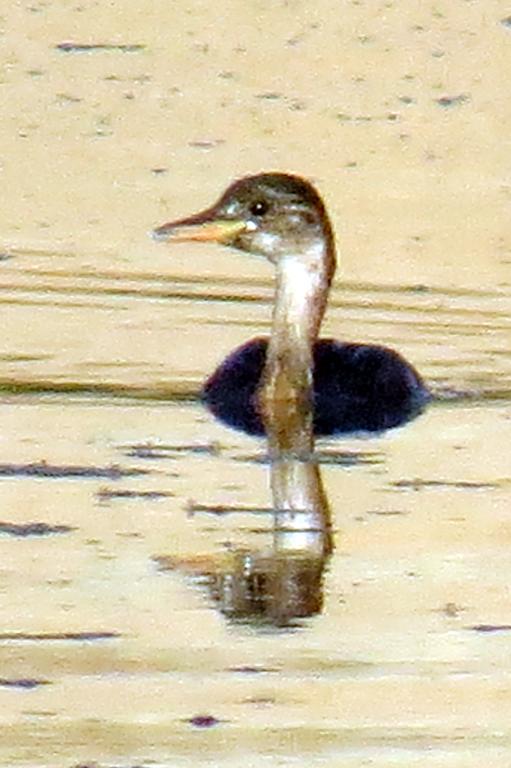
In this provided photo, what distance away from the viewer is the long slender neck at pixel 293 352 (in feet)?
47.9

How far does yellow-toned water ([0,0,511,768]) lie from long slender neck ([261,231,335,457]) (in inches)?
13.6

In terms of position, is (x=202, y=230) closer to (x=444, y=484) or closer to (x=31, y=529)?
(x=444, y=484)

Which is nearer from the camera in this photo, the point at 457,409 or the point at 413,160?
the point at 457,409

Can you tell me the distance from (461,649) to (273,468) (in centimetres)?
240

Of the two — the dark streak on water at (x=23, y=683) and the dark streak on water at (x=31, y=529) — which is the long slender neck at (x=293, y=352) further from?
the dark streak on water at (x=23, y=683)

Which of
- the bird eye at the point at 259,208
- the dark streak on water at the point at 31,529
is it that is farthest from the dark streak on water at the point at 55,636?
the bird eye at the point at 259,208

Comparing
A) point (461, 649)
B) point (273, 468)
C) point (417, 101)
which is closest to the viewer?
point (461, 649)

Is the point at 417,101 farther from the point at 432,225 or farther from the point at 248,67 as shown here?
the point at 432,225

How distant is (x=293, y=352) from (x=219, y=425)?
53 centimetres

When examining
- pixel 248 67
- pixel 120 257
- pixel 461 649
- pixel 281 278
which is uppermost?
pixel 461 649

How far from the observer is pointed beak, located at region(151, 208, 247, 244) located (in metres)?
14.4

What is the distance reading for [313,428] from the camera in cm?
1451

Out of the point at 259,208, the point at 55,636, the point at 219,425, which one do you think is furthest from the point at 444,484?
the point at 55,636

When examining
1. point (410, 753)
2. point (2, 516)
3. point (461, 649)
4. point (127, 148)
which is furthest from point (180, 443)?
point (127, 148)
